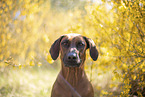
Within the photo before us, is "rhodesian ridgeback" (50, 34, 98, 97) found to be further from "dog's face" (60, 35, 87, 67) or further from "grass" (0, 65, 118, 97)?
"grass" (0, 65, 118, 97)

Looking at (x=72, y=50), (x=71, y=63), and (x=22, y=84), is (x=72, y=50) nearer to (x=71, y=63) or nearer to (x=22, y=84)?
(x=71, y=63)

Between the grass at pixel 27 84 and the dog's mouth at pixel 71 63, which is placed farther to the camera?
the grass at pixel 27 84

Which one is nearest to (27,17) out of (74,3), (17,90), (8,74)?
(8,74)

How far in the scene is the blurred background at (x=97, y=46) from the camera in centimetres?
319

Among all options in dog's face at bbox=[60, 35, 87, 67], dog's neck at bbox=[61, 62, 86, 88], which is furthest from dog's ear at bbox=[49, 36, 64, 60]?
dog's neck at bbox=[61, 62, 86, 88]

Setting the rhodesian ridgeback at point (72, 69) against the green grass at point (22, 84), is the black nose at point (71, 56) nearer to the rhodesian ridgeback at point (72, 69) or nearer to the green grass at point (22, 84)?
the rhodesian ridgeback at point (72, 69)

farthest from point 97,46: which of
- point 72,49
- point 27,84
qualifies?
point 27,84

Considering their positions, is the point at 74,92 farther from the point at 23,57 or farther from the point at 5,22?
the point at 23,57

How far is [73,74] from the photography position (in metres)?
2.70

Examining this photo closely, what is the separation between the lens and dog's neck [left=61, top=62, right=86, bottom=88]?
268 centimetres

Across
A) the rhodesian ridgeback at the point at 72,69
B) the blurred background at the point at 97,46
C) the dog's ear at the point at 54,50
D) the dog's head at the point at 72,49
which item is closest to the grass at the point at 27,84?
the blurred background at the point at 97,46

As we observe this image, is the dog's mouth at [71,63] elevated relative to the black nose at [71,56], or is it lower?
lower

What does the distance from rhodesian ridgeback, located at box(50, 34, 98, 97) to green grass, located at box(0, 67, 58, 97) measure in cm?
186

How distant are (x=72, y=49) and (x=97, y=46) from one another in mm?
1884
